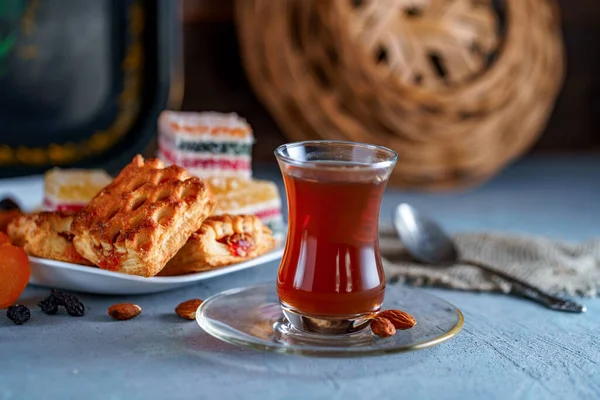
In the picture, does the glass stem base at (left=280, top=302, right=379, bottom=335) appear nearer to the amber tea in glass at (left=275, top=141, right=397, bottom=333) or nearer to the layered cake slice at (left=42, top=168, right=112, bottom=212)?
the amber tea in glass at (left=275, top=141, right=397, bottom=333)

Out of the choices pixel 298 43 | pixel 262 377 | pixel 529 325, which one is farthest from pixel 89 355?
pixel 298 43

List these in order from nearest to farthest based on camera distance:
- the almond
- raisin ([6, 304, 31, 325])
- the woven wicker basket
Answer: the almond
raisin ([6, 304, 31, 325])
the woven wicker basket

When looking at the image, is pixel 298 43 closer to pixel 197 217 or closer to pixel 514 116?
pixel 514 116

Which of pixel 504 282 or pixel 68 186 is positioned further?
pixel 68 186

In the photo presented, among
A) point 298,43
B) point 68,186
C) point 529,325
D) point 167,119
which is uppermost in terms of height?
point 298,43

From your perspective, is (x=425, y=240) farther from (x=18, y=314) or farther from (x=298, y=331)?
(x=18, y=314)

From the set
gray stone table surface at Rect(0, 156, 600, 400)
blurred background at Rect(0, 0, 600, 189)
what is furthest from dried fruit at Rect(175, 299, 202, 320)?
blurred background at Rect(0, 0, 600, 189)
